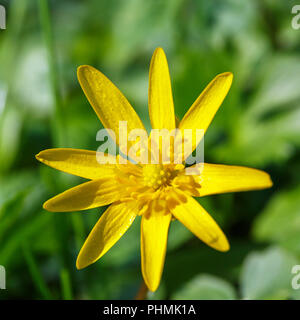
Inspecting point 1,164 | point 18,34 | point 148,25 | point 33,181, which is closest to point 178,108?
point 148,25

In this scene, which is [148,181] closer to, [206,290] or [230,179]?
[230,179]

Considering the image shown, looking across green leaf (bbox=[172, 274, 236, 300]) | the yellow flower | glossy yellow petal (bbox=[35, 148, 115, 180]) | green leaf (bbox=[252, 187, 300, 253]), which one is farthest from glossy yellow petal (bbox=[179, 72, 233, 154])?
green leaf (bbox=[252, 187, 300, 253])

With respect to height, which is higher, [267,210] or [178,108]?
[178,108]

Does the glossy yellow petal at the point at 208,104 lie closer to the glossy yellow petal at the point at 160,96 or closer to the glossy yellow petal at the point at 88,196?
the glossy yellow petal at the point at 160,96

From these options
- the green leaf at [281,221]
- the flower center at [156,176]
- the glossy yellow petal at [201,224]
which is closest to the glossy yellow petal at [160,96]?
the flower center at [156,176]
